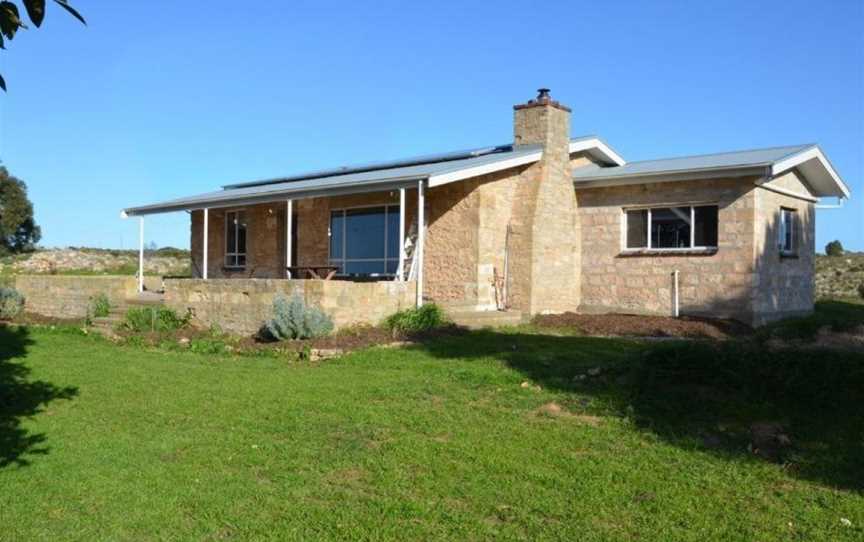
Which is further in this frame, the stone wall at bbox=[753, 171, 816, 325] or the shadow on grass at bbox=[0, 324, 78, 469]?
the stone wall at bbox=[753, 171, 816, 325]

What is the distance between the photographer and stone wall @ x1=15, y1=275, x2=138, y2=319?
60.2ft

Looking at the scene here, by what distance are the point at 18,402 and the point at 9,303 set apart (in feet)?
38.5

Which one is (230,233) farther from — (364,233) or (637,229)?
(637,229)

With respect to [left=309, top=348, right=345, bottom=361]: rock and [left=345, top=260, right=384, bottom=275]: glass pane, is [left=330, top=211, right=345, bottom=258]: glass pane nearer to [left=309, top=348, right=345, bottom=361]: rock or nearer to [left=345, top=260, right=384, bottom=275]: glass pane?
[left=345, top=260, right=384, bottom=275]: glass pane

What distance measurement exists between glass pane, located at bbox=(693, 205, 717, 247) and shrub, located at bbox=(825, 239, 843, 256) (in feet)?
107

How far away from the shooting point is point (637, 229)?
1717 centimetres

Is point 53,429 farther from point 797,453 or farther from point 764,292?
point 764,292

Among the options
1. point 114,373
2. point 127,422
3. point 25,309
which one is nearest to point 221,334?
point 114,373

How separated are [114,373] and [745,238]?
11.8m

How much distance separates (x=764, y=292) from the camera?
52.6 feet

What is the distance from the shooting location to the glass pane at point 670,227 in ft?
54.2

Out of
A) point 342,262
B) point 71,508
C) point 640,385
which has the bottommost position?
point 71,508

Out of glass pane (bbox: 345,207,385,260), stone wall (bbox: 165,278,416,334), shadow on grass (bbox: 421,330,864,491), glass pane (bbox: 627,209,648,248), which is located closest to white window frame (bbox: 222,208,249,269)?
glass pane (bbox: 345,207,385,260)

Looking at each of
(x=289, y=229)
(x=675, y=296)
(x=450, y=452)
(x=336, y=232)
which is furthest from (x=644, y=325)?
(x=450, y=452)
